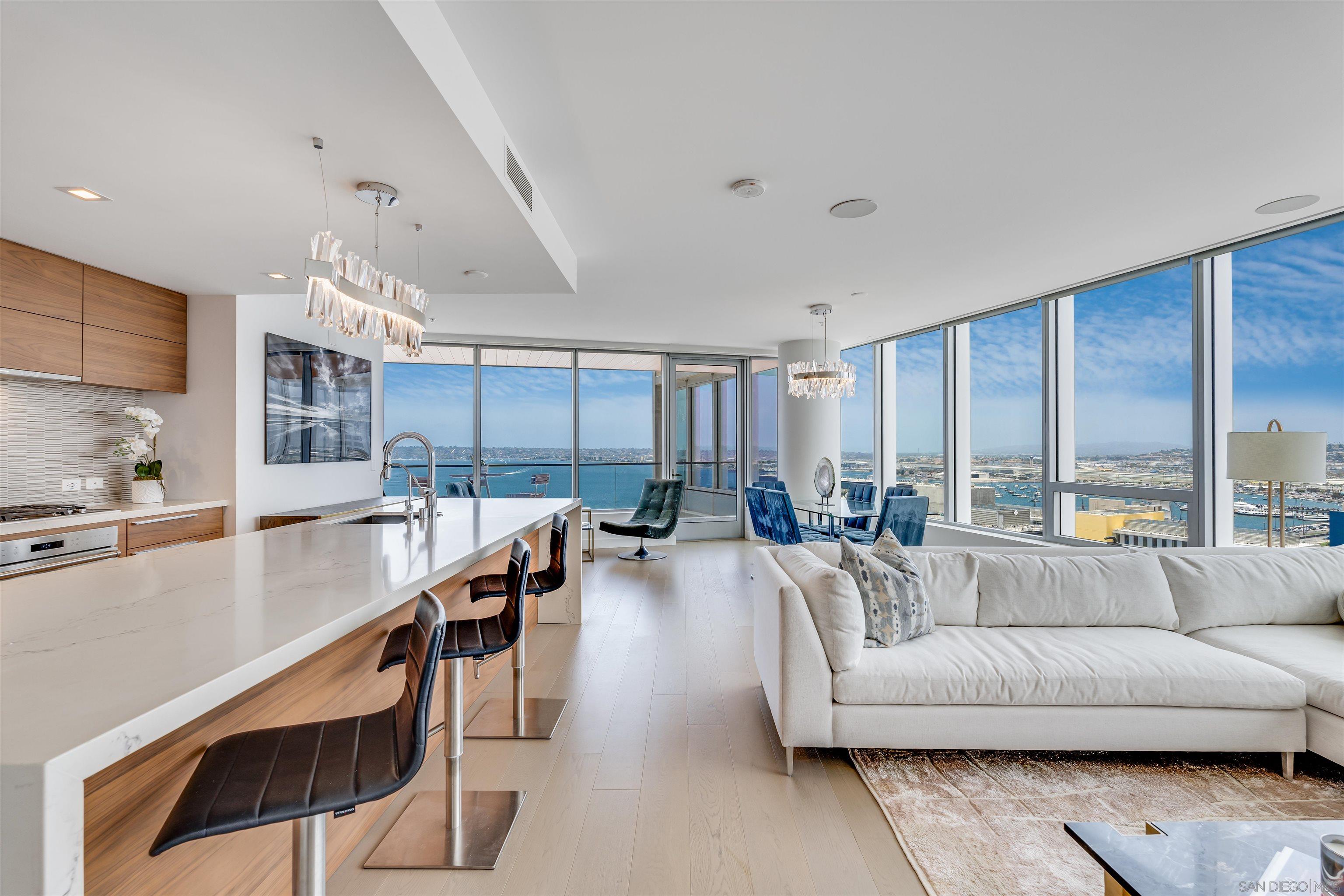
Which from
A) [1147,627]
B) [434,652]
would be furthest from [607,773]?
[1147,627]

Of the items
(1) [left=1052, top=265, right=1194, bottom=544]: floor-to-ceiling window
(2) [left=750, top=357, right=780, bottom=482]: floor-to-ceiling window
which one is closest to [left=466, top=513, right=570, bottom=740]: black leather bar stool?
(1) [left=1052, top=265, right=1194, bottom=544]: floor-to-ceiling window

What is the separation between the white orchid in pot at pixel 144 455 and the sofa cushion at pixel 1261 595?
567 centimetres

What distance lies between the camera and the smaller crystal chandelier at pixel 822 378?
623 centimetres

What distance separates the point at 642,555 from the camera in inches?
277

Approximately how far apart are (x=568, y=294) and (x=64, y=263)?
10.5ft

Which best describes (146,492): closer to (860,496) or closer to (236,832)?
(236,832)

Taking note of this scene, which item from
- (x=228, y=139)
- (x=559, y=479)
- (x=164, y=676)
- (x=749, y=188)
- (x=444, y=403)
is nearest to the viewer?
(x=164, y=676)

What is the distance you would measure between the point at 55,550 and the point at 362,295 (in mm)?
2258

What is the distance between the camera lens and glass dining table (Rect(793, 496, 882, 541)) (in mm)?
5223

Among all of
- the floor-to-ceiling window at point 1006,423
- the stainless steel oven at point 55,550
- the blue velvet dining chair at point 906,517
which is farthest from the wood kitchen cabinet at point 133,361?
the floor-to-ceiling window at point 1006,423

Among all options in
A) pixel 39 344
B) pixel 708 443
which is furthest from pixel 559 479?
pixel 39 344

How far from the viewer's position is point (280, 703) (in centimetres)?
163

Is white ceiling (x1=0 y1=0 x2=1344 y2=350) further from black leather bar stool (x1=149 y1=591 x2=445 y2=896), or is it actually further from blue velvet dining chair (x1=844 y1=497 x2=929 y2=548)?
blue velvet dining chair (x1=844 y1=497 x2=929 y2=548)

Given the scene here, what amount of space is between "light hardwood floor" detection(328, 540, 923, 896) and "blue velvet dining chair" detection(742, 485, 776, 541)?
175 cm
